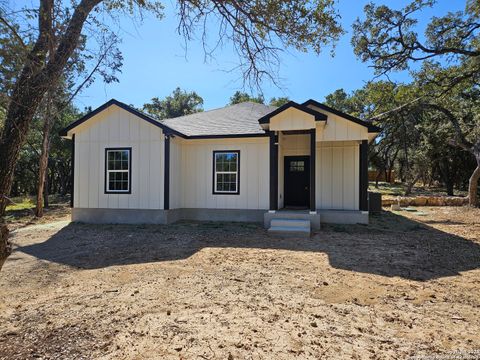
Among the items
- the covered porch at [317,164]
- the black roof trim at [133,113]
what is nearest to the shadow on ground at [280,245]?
the covered porch at [317,164]

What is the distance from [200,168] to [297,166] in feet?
12.1

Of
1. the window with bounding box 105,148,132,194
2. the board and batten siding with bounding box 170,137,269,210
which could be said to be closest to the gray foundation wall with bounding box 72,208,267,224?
the board and batten siding with bounding box 170,137,269,210

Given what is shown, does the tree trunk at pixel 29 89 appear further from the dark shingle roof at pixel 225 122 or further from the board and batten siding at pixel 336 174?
the board and batten siding at pixel 336 174

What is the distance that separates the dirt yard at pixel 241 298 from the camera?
117 inches

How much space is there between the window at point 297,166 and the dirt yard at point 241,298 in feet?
13.1

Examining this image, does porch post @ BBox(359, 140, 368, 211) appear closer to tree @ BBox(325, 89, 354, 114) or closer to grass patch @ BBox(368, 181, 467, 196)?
grass patch @ BBox(368, 181, 467, 196)

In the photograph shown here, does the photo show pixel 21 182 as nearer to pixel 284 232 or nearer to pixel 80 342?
pixel 284 232

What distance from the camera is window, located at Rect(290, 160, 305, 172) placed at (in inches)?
462

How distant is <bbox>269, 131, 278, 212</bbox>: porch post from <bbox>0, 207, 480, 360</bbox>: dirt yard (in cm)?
185

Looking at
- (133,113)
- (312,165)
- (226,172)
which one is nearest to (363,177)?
(312,165)

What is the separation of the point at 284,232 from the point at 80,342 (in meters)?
6.37

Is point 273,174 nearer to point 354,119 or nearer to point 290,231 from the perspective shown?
point 290,231

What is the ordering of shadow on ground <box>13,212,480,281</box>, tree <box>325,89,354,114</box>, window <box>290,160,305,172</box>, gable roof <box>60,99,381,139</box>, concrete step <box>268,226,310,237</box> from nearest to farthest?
1. shadow on ground <box>13,212,480,281</box>
2. concrete step <box>268,226,310,237</box>
3. gable roof <box>60,99,381,139</box>
4. window <box>290,160,305,172</box>
5. tree <box>325,89,354,114</box>

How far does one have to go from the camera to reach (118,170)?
10.8 metres
